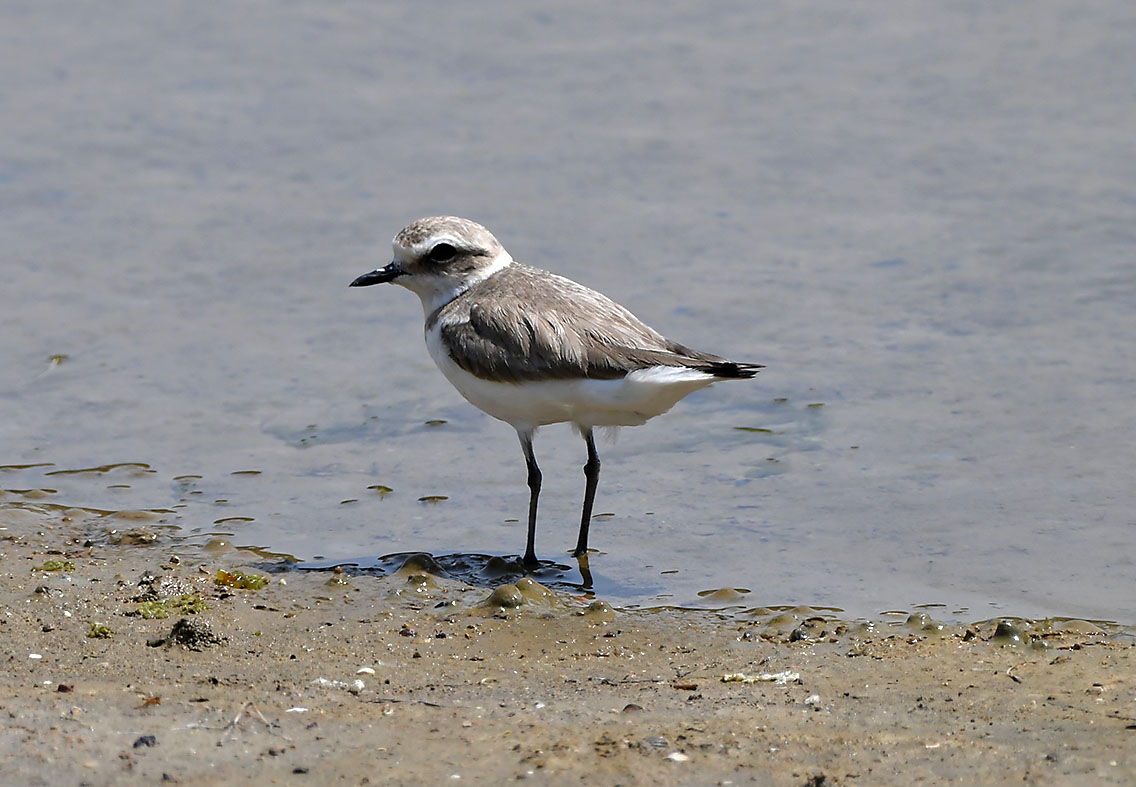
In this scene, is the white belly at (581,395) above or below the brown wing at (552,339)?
below

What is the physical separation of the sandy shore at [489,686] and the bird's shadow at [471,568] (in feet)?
0.27

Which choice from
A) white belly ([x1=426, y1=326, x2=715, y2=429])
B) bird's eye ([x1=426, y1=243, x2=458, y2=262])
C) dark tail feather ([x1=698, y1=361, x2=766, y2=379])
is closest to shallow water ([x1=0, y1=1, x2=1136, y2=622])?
white belly ([x1=426, y1=326, x2=715, y2=429])

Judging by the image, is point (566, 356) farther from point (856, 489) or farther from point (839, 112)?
point (839, 112)

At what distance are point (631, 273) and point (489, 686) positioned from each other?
17.0 ft

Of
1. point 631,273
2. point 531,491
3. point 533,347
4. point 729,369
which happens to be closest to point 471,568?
point 531,491

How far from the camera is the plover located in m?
6.79

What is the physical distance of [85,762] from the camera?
445cm

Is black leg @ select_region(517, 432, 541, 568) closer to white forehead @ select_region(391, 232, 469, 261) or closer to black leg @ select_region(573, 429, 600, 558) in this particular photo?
black leg @ select_region(573, 429, 600, 558)

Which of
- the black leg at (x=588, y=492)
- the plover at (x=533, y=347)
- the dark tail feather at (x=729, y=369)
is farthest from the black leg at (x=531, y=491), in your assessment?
the dark tail feather at (x=729, y=369)

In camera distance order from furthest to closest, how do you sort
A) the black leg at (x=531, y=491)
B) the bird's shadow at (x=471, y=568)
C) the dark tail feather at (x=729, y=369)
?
the black leg at (x=531, y=491) < the bird's shadow at (x=471, y=568) < the dark tail feather at (x=729, y=369)

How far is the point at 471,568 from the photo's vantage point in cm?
713

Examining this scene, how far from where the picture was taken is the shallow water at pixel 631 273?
7.58m

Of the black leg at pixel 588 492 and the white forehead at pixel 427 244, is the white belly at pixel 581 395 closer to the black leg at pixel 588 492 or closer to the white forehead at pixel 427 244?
the black leg at pixel 588 492

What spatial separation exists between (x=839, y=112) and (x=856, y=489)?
5.25m
